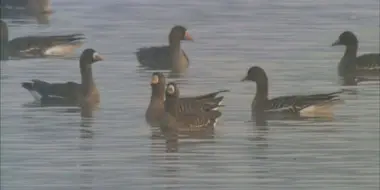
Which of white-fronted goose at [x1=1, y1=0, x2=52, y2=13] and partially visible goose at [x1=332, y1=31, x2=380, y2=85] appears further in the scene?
white-fronted goose at [x1=1, y1=0, x2=52, y2=13]

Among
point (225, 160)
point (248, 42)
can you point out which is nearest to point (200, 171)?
point (225, 160)

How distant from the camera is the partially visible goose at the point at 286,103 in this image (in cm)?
734

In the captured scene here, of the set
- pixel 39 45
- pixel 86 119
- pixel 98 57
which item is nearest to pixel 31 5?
pixel 39 45

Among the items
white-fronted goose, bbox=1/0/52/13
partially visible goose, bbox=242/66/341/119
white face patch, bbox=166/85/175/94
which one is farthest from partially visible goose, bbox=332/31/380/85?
white-fronted goose, bbox=1/0/52/13

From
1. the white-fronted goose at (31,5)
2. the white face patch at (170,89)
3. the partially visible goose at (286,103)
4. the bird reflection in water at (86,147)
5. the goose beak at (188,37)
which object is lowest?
the bird reflection in water at (86,147)

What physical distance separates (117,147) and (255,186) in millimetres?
678

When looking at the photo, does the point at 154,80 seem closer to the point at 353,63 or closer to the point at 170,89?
the point at 170,89

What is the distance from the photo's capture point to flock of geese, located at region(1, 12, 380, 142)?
7316 mm

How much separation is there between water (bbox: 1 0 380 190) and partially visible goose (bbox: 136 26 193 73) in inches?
1.8

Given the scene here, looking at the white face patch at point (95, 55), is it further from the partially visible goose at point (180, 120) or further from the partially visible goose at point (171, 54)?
the partially visible goose at point (180, 120)

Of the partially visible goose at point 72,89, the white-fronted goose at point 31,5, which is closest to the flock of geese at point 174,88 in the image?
the partially visible goose at point 72,89

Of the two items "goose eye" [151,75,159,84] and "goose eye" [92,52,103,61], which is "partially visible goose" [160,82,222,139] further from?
"goose eye" [92,52,103,61]

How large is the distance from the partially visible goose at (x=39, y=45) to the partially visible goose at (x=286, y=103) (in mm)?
742

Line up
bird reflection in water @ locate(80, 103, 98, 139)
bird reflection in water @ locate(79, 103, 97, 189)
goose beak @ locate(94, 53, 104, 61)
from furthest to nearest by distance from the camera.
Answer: goose beak @ locate(94, 53, 104, 61)
bird reflection in water @ locate(80, 103, 98, 139)
bird reflection in water @ locate(79, 103, 97, 189)
